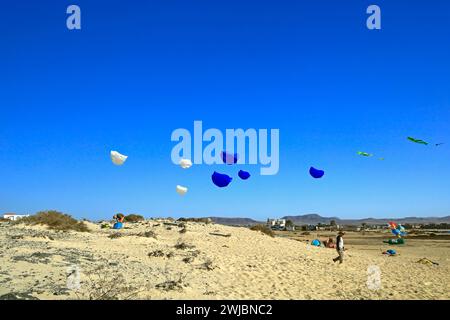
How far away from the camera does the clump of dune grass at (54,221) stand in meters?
23.7

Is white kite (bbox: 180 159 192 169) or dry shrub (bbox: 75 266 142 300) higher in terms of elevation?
white kite (bbox: 180 159 192 169)

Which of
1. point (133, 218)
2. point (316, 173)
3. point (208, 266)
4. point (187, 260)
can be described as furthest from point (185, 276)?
point (133, 218)

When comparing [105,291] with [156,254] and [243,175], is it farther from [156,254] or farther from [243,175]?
[243,175]

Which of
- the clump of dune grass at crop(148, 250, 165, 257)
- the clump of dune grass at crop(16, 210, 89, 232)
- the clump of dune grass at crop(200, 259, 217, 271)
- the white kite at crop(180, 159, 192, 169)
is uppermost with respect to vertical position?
the white kite at crop(180, 159, 192, 169)

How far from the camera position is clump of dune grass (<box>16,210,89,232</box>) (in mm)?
23656

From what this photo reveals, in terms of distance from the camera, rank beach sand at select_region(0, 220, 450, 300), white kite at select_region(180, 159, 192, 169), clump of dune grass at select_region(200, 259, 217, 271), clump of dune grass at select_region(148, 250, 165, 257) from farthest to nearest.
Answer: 1. white kite at select_region(180, 159, 192, 169)
2. clump of dune grass at select_region(148, 250, 165, 257)
3. clump of dune grass at select_region(200, 259, 217, 271)
4. beach sand at select_region(0, 220, 450, 300)

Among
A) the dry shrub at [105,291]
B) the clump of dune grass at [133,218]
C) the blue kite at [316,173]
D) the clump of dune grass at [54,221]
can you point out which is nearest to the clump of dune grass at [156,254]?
the dry shrub at [105,291]

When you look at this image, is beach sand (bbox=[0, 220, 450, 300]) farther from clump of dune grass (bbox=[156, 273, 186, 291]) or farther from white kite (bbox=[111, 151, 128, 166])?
white kite (bbox=[111, 151, 128, 166])

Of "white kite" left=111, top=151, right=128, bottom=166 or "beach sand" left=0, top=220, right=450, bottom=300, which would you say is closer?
"beach sand" left=0, top=220, right=450, bottom=300

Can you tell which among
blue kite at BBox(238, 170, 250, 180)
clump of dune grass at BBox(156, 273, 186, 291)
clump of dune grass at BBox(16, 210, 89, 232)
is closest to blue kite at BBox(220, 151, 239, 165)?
blue kite at BBox(238, 170, 250, 180)

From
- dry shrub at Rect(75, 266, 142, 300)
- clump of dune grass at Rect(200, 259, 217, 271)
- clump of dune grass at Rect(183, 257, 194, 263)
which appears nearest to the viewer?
dry shrub at Rect(75, 266, 142, 300)

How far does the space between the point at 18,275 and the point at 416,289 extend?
11908 mm

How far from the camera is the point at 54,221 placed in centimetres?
2416
